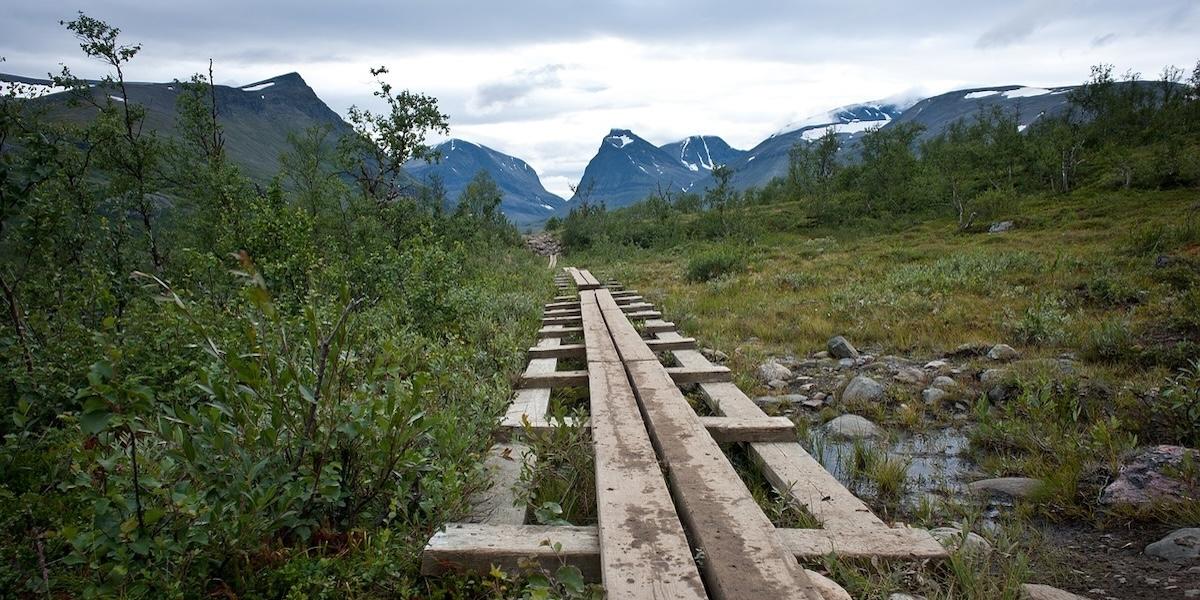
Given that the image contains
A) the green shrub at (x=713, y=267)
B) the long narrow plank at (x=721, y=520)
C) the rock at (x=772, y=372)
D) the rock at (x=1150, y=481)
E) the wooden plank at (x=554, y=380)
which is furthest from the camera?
the green shrub at (x=713, y=267)

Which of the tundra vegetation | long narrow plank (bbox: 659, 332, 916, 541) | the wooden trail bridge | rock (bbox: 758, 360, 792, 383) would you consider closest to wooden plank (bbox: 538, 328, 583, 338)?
the tundra vegetation

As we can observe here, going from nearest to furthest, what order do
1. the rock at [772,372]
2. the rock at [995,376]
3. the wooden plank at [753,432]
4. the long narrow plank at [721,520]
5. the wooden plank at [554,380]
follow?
the long narrow plank at [721,520] < the wooden plank at [753,432] < the wooden plank at [554,380] < the rock at [995,376] < the rock at [772,372]

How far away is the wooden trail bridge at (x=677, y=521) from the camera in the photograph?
154cm

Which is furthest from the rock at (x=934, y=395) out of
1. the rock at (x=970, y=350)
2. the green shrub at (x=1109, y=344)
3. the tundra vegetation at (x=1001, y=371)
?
the green shrub at (x=1109, y=344)

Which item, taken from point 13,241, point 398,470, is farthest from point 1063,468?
point 13,241

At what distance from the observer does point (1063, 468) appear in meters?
2.71

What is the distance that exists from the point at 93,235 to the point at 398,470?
6234mm

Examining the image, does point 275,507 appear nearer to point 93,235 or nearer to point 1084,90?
point 93,235

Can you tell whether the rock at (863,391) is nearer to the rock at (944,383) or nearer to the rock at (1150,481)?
the rock at (944,383)

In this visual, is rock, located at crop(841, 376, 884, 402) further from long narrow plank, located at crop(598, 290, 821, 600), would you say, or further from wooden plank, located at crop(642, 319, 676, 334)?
wooden plank, located at crop(642, 319, 676, 334)

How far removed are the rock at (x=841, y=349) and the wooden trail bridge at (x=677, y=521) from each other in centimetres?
261

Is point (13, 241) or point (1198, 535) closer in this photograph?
point (1198, 535)

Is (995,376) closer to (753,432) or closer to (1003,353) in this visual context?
(1003,353)

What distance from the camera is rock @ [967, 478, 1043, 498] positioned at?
2.62m
